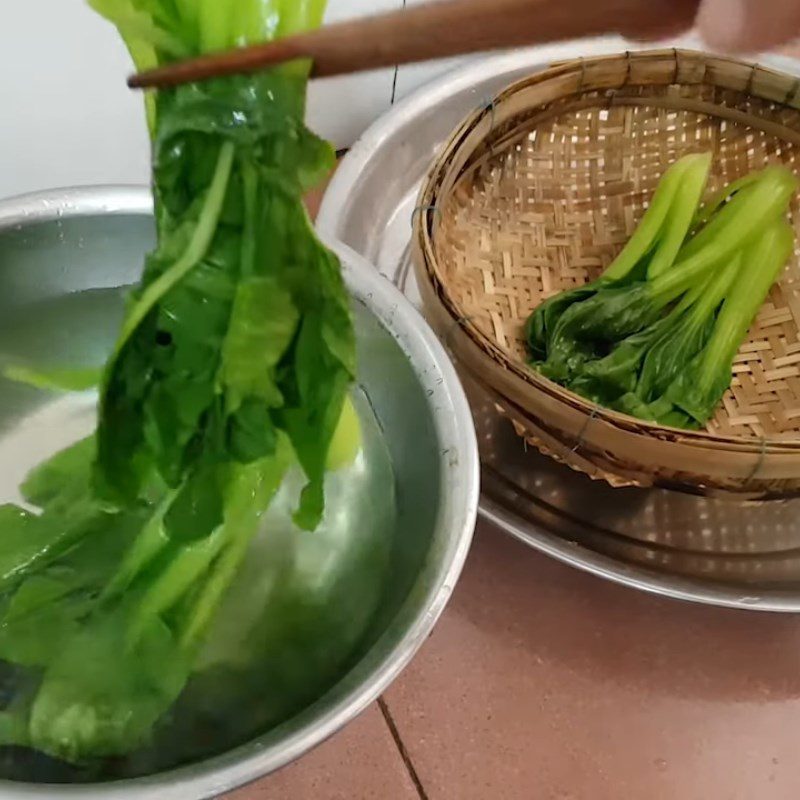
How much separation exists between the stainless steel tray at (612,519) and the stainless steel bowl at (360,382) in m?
0.12

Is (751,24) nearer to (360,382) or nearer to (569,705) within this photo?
(360,382)

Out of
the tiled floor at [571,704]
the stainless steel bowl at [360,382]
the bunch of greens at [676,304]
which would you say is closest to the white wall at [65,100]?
the stainless steel bowl at [360,382]

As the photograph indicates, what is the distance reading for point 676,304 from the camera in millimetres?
757

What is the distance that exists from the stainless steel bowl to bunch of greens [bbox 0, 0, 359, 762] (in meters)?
0.08

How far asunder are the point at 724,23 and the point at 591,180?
45 centimetres

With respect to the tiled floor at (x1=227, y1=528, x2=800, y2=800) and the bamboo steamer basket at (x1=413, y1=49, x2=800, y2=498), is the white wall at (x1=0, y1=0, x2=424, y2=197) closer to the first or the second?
the bamboo steamer basket at (x1=413, y1=49, x2=800, y2=498)

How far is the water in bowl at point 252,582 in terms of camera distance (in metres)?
0.53

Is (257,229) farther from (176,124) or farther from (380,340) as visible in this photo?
(380,340)

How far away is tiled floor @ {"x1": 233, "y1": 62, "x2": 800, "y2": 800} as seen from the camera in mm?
609

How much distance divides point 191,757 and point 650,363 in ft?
1.41

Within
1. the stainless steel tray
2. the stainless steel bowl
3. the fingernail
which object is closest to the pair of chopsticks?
the fingernail

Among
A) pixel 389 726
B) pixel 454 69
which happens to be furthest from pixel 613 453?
pixel 454 69

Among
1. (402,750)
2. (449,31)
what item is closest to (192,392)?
(449,31)

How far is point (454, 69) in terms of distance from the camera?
0.94 meters
